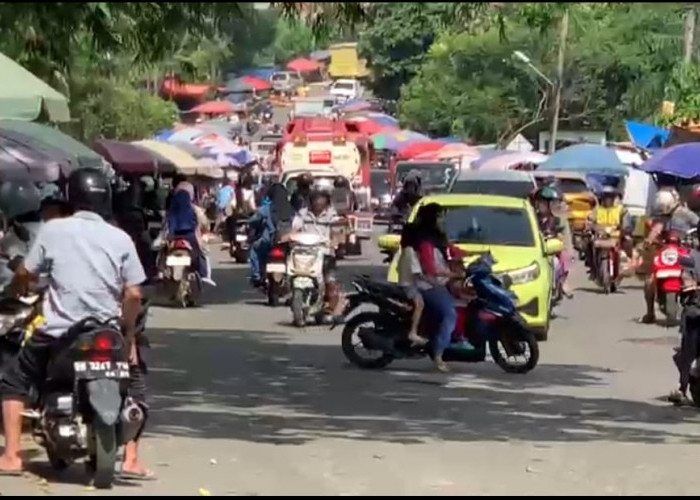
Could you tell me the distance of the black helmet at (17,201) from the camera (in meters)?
12.1

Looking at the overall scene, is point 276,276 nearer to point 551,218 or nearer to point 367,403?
point 551,218

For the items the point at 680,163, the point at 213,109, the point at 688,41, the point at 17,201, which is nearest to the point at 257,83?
the point at 213,109

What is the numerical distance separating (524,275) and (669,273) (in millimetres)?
3616

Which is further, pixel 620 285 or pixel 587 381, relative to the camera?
pixel 620 285

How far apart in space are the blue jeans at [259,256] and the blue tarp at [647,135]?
14.3 meters

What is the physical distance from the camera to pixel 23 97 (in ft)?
51.2

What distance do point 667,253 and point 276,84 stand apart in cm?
11926

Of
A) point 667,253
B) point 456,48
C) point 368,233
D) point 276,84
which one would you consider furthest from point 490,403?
point 276,84

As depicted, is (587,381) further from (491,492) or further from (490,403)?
(491,492)

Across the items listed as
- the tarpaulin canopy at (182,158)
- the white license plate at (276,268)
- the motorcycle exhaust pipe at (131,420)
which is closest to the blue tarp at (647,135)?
the tarpaulin canopy at (182,158)

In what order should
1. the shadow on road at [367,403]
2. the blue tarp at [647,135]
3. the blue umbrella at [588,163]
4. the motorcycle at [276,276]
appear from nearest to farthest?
the shadow on road at [367,403] → the motorcycle at [276,276] → the blue tarp at [647,135] → the blue umbrella at [588,163]

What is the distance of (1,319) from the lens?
391 inches

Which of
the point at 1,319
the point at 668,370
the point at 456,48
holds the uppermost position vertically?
the point at 456,48

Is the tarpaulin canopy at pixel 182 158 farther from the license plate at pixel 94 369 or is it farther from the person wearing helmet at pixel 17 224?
the license plate at pixel 94 369
